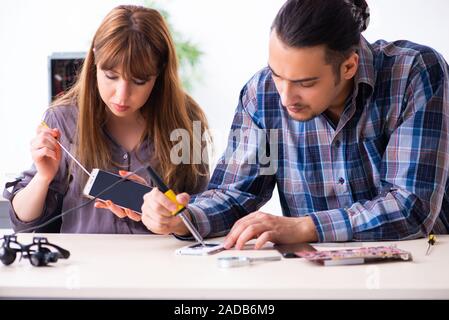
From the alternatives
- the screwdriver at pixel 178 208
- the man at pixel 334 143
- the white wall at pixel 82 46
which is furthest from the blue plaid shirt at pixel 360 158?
the white wall at pixel 82 46

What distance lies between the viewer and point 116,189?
1633 millimetres

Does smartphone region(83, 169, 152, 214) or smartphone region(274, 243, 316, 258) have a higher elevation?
smartphone region(83, 169, 152, 214)

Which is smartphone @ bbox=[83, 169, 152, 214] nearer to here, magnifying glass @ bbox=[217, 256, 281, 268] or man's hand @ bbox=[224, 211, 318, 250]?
man's hand @ bbox=[224, 211, 318, 250]

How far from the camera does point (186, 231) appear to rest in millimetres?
1594

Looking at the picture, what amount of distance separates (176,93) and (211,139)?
0.20 metres

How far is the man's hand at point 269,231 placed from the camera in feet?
4.80

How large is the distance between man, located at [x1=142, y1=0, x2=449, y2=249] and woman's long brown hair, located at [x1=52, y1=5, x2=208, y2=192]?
0.20 meters

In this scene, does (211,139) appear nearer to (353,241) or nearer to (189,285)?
→ (353,241)

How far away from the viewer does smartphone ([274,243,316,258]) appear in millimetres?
1365

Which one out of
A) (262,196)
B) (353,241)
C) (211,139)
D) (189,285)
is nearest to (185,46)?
(211,139)

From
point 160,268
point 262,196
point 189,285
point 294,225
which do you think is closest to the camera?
point 189,285

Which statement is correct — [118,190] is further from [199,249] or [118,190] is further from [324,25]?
[324,25]

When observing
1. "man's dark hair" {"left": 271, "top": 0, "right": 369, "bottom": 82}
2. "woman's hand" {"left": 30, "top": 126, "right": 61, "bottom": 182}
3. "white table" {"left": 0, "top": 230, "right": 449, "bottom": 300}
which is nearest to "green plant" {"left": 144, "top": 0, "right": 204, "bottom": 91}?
"woman's hand" {"left": 30, "top": 126, "right": 61, "bottom": 182}

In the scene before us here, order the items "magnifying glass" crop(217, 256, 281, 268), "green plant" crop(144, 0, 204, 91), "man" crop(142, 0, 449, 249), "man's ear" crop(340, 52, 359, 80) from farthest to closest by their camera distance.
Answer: "green plant" crop(144, 0, 204, 91) → "man's ear" crop(340, 52, 359, 80) → "man" crop(142, 0, 449, 249) → "magnifying glass" crop(217, 256, 281, 268)
